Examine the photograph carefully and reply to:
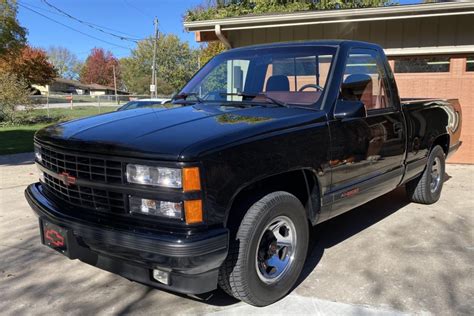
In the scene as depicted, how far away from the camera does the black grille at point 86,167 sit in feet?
9.06

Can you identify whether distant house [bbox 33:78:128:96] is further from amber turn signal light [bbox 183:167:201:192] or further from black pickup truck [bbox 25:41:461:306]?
amber turn signal light [bbox 183:167:201:192]

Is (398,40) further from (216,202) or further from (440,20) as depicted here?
(216,202)

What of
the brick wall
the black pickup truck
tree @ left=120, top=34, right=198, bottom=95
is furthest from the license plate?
tree @ left=120, top=34, right=198, bottom=95

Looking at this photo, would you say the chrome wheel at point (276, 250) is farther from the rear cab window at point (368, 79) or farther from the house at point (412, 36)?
the house at point (412, 36)

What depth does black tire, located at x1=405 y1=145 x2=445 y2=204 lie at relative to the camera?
566 centimetres

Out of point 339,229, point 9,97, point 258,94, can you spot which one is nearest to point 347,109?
point 258,94

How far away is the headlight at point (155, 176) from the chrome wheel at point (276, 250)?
817 millimetres

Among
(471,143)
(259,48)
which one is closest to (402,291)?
(259,48)

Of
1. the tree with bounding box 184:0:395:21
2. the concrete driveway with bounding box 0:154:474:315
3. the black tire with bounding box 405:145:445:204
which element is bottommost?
the concrete driveway with bounding box 0:154:474:315

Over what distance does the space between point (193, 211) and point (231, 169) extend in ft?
1.16

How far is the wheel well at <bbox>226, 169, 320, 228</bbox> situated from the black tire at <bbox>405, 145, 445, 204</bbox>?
2.68 metres

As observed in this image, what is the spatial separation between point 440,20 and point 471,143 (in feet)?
8.03

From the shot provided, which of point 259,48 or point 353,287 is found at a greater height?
point 259,48

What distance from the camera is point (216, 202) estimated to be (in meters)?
2.64
